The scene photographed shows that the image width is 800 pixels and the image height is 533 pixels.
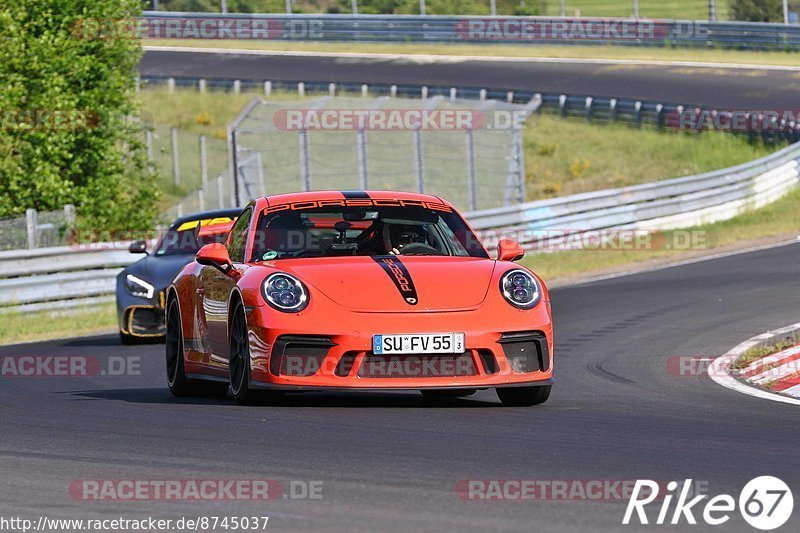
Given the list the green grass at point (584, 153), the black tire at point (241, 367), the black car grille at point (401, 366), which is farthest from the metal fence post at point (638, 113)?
the black car grille at point (401, 366)

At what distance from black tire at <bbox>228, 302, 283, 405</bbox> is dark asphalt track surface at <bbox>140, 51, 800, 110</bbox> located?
30547 mm

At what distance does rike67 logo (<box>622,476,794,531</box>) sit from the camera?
5.19 m

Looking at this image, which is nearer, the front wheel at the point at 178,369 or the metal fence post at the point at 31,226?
the front wheel at the point at 178,369

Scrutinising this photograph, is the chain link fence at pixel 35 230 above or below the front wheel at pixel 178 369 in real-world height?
below

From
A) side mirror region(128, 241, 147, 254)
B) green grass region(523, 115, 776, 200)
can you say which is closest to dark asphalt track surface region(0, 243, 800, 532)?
side mirror region(128, 241, 147, 254)

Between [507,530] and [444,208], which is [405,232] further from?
[507,530]

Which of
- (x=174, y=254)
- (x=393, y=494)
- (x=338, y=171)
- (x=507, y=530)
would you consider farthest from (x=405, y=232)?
(x=338, y=171)

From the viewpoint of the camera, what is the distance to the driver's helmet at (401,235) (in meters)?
9.41

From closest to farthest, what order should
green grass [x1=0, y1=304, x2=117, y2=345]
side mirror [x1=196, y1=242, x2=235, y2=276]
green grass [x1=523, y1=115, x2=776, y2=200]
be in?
side mirror [x1=196, y1=242, x2=235, y2=276] → green grass [x1=0, y1=304, x2=117, y2=345] → green grass [x1=523, y1=115, x2=776, y2=200]

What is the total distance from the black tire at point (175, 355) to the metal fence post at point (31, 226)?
10023mm

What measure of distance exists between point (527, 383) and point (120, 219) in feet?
55.8

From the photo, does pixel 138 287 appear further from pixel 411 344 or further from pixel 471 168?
pixel 471 168

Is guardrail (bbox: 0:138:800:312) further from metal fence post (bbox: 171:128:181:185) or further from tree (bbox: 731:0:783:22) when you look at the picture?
tree (bbox: 731:0:783:22)

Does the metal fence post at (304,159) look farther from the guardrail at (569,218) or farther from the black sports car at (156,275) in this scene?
the black sports car at (156,275)
